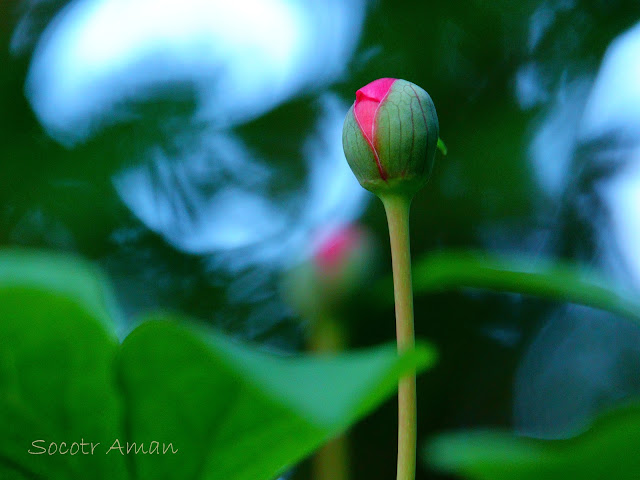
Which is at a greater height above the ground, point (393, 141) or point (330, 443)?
point (393, 141)

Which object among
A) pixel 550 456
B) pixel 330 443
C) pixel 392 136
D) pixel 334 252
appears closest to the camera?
pixel 550 456

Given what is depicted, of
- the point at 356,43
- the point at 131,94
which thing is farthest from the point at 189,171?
the point at 356,43

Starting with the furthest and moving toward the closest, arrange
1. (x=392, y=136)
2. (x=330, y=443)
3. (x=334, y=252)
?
(x=334, y=252) < (x=330, y=443) < (x=392, y=136)

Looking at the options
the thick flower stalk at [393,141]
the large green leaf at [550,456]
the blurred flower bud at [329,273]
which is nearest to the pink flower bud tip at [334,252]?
the blurred flower bud at [329,273]

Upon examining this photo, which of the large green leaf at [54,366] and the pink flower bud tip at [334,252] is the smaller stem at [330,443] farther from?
the large green leaf at [54,366]

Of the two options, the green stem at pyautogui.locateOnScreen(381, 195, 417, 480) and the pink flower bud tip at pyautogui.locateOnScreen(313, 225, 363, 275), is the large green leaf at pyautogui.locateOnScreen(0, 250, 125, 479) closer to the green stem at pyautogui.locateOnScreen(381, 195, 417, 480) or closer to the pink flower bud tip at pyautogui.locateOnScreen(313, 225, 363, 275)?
the green stem at pyautogui.locateOnScreen(381, 195, 417, 480)

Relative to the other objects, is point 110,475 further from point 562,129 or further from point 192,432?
point 562,129

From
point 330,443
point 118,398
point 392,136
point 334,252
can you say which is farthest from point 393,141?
point 334,252

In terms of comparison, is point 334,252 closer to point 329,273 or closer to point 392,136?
point 329,273
